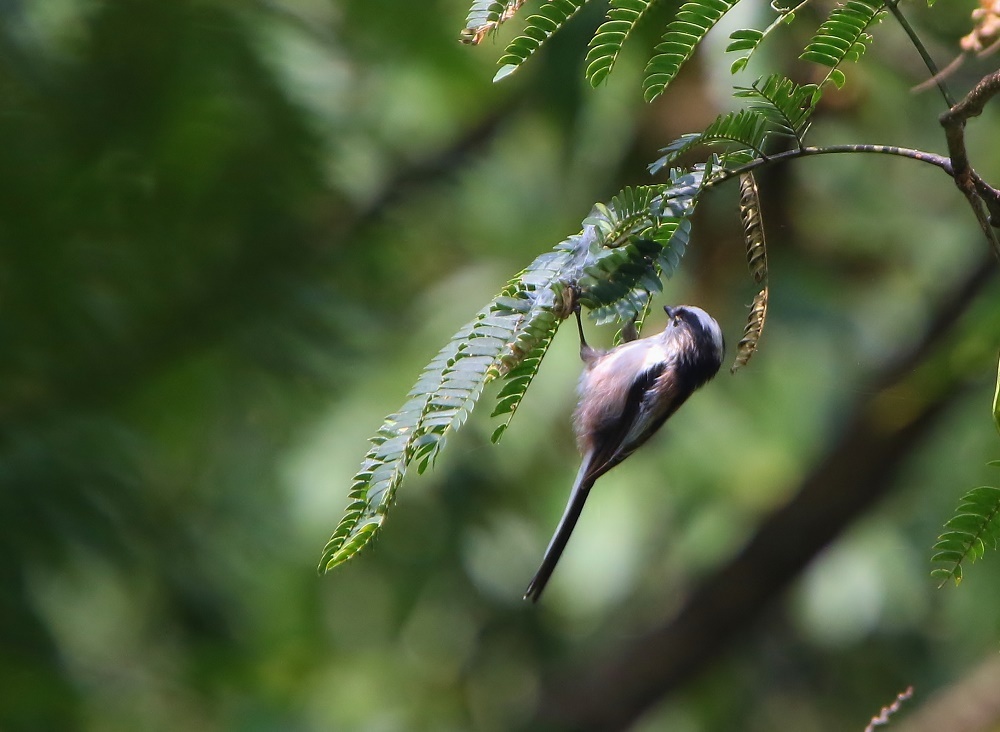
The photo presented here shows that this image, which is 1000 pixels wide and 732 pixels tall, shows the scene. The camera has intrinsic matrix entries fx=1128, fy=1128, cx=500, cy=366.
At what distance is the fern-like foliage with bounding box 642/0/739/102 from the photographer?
1530 millimetres

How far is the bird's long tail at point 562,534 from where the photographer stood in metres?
2.23

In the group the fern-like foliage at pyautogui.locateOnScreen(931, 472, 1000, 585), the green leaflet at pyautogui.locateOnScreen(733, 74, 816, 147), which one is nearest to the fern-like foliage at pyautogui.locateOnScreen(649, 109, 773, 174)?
the green leaflet at pyautogui.locateOnScreen(733, 74, 816, 147)

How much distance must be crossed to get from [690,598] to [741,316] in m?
1.59

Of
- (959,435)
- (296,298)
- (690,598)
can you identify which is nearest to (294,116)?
(296,298)

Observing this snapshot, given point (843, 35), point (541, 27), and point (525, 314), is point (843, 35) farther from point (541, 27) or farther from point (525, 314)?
point (525, 314)

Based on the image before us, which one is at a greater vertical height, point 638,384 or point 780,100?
point 780,100

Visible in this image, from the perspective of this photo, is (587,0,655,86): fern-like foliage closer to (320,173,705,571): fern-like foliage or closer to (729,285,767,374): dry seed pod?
(320,173,705,571): fern-like foliage

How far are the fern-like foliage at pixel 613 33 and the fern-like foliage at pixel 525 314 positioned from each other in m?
0.19

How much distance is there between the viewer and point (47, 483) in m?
3.98

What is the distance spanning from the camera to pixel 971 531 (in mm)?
1570

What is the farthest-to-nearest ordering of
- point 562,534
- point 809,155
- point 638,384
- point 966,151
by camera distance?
point 638,384, point 562,534, point 809,155, point 966,151

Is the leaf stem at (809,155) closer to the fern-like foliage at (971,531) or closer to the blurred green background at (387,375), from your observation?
the fern-like foliage at (971,531)

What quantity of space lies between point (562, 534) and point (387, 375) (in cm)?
303

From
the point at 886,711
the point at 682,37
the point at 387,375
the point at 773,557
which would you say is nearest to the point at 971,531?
the point at 886,711
